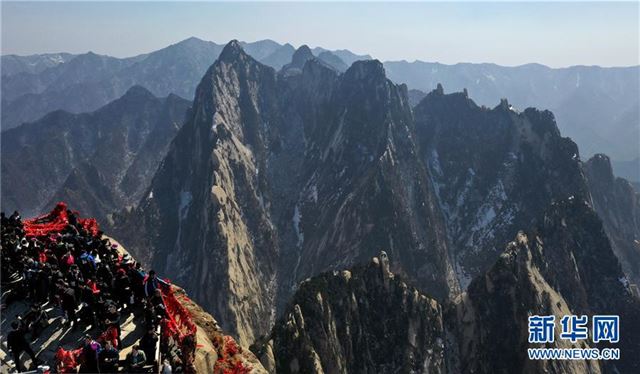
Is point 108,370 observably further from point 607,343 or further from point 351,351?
point 607,343

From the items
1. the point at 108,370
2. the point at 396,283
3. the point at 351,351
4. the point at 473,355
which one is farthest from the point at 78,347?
the point at 473,355

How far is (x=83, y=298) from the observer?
31.7m

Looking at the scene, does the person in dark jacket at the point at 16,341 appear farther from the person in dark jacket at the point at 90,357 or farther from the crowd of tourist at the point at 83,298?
the person in dark jacket at the point at 90,357

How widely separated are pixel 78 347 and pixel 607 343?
12405 centimetres

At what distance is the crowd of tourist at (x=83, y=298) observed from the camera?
2703cm

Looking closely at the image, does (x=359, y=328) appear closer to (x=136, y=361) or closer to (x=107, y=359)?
(x=136, y=361)

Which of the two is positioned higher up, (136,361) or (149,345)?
(149,345)

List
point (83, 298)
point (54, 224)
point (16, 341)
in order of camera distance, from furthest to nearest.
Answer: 1. point (54, 224)
2. point (83, 298)
3. point (16, 341)

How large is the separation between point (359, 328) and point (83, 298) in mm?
69277

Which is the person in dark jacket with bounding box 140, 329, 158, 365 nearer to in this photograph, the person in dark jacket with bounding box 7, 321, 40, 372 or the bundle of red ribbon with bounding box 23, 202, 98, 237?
the person in dark jacket with bounding box 7, 321, 40, 372

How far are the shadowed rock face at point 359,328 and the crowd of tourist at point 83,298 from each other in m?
43.6

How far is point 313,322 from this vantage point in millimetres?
84625

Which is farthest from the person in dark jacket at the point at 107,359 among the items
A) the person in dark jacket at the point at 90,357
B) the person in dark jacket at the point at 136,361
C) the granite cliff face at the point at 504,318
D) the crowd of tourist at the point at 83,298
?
the granite cliff face at the point at 504,318

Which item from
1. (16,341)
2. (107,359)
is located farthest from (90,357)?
(16,341)
